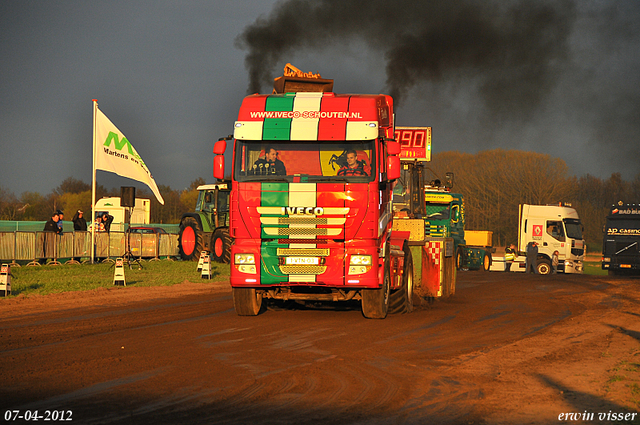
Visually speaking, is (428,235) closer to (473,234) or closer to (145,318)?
(145,318)

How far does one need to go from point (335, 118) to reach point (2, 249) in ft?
56.6

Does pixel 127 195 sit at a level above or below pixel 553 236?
above

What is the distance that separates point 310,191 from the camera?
415 inches

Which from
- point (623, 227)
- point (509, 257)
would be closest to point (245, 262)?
point (509, 257)

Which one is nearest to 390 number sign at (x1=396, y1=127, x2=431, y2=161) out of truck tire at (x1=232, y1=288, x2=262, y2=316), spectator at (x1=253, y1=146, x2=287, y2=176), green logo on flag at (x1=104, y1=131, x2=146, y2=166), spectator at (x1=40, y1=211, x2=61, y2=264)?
truck tire at (x1=232, y1=288, x2=262, y2=316)

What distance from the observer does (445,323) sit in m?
11.9

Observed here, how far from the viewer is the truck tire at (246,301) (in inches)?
470

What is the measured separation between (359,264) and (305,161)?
74.8 inches

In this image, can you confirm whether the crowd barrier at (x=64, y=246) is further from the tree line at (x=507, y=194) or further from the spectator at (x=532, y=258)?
the tree line at (x=507, y=194)

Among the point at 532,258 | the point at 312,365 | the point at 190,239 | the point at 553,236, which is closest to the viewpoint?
the point at 312,365

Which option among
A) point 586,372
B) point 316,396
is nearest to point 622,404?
point 586,372

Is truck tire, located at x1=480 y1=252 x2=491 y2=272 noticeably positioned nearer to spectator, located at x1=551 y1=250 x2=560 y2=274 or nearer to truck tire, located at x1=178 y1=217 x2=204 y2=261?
spectator, located at x1=551 y1=250 x2=560 y2=274

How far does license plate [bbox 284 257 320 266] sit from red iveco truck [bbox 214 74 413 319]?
16mm

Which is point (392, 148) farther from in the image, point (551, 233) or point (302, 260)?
point (551, 233)
